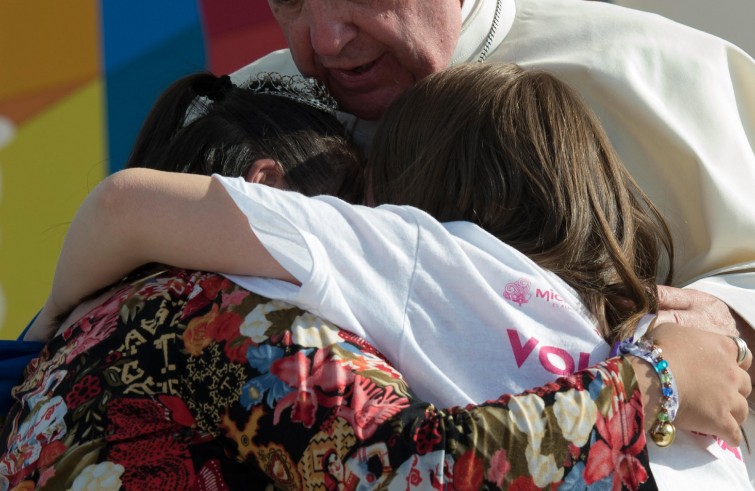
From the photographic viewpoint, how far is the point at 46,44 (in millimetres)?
2779

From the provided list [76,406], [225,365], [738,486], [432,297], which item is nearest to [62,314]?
[76,406]

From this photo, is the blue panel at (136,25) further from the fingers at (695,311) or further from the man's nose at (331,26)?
the fingers at (695,311)

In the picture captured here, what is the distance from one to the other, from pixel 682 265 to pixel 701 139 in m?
0.23

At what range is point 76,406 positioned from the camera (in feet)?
3.78

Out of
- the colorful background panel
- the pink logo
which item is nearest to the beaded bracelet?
the pink logo

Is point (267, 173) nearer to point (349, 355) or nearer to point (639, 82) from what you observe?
point (349, 355)

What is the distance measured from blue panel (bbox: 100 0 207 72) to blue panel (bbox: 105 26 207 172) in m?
0.02

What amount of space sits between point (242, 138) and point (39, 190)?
53.7 inches

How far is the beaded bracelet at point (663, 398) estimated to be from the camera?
1174 millimetres

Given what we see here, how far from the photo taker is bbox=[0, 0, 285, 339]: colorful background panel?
2.75 meters

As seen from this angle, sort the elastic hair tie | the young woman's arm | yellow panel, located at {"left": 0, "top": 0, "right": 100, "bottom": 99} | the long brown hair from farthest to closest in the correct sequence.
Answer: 1. yellow panel, located at {"left": 0, "top": 0, "right": 100, "bottom": 99}
2. the elastic hair tie
3. the long brown hair
4. the young woman's arm

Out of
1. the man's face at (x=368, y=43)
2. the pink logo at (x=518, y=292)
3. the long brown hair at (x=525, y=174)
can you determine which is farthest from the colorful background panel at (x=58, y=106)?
the pink logo at (x=518, y=292)

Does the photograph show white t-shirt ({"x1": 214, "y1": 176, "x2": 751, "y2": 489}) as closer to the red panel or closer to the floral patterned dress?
the floral patterned dress

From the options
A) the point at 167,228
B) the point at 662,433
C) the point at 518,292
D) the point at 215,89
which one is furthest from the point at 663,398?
the point at 215,89
